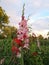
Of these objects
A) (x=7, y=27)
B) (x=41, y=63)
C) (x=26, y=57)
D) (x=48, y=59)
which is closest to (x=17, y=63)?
(x=26, y=57)

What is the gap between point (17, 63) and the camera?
19.3 feet

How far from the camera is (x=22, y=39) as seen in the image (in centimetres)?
349

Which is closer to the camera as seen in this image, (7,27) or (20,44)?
(20,44)

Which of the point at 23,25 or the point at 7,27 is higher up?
the point at 7,27

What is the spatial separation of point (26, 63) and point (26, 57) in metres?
0.21

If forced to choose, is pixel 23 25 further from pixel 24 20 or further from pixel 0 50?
pixel 0 50

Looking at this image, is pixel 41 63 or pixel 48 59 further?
pixel 48 59

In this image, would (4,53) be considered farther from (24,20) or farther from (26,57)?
(24,20)

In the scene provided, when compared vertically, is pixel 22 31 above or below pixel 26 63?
above

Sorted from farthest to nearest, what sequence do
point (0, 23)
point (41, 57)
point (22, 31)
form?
1. point (0, 23)
2. point (41, 57)
3. point (22, 31)

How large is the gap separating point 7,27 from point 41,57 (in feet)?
116

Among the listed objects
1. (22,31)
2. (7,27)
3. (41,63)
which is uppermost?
(7,27)

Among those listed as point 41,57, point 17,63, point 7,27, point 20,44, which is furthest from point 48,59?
point 7,27

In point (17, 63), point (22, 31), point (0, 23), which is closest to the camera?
point (22, 31)
